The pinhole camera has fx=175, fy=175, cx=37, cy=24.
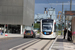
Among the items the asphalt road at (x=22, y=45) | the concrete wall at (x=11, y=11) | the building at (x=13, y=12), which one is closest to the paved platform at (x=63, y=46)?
the asphalt road at (x=22, y=45)

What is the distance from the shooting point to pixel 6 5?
2212 inches

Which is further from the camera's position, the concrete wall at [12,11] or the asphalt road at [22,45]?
the concrete wall at [12,11]

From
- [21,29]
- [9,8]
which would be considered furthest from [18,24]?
[9,8]

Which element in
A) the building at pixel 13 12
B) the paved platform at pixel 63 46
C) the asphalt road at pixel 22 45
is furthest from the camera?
the building at pixel 13 12

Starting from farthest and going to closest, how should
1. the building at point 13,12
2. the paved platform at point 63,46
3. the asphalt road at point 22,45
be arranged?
the building at point 13,12 < the asphalt road at point 22,45 < the paved platform at point 63,46

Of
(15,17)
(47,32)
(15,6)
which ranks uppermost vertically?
(15,6)

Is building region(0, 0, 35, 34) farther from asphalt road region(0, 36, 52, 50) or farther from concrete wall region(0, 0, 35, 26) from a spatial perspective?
asphalt road region(0, 36, 52, 50)

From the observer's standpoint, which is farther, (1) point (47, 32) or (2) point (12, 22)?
(2) point (12, 22)

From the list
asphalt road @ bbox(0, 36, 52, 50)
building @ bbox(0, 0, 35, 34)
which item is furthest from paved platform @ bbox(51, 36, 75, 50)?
building @ bbox(0, 0, 35, 34)

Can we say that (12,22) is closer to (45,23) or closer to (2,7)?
(2,7)

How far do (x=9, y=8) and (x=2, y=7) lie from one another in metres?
2.25

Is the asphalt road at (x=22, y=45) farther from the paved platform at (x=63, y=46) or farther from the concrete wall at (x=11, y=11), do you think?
the concrete wall at (x=11, y=11)

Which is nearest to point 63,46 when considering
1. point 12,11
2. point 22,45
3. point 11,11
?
point 22,45

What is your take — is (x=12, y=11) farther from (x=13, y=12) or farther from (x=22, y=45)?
(x=22, y=45)
